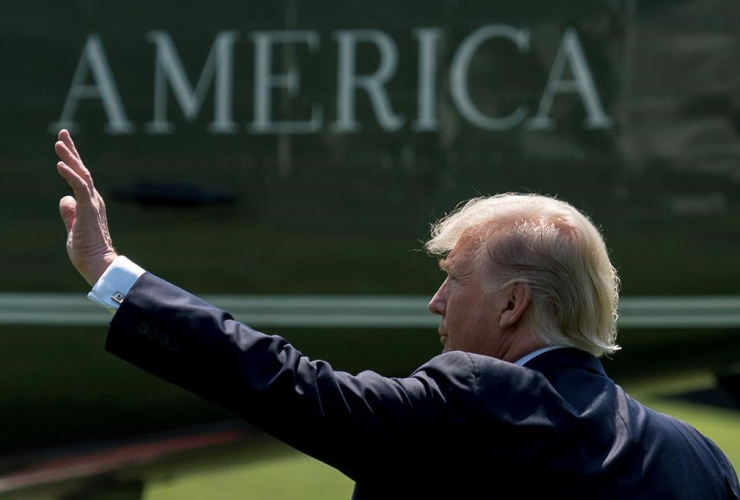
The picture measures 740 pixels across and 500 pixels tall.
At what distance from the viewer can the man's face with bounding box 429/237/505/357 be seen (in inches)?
52.8

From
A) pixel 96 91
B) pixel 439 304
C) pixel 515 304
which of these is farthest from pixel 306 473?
pixel 515 304

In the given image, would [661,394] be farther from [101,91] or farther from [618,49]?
[101,91]

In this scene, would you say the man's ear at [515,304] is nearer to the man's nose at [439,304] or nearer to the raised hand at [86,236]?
the man's nose at [439,304]

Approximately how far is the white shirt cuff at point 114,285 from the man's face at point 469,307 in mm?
418

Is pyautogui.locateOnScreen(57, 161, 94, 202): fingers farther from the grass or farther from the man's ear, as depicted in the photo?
the grass

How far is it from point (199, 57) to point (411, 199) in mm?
703

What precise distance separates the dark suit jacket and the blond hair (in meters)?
0.11

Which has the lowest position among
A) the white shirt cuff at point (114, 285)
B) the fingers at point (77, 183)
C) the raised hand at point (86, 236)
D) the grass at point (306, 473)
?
the grass at point (306, 473)

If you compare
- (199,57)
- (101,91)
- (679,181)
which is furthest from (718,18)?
(101,91)

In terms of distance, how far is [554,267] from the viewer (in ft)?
4.28

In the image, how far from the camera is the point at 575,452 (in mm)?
1195

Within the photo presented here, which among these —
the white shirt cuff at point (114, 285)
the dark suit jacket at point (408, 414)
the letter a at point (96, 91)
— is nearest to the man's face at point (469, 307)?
the dark suit jacket at point (408, 414)

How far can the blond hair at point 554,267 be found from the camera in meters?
Result: 1.31

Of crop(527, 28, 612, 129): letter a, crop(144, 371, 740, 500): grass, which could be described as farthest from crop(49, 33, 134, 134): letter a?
crop(527, 28, 612, 129): letter a
